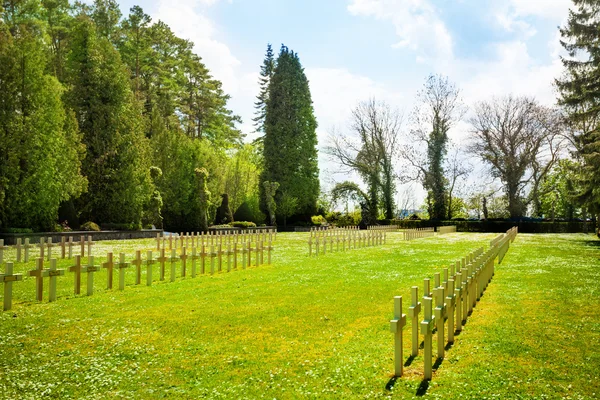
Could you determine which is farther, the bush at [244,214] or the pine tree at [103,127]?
the bush at [244,214]

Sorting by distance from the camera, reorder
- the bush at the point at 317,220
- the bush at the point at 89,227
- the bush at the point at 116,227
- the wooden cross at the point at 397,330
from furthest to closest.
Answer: the bush at the point at 317,220 < the bush at the point at 116,227 < the bush at the point at 89,227 < the wooden cross at the point at 397,330

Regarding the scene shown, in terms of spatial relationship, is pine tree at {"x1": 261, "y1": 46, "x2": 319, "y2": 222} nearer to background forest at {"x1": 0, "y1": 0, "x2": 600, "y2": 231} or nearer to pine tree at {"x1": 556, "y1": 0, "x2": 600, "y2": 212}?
background forest at {"x1": 0, "y1": 0, "x2": 600, "y2": 231}

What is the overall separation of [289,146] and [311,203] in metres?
6.41

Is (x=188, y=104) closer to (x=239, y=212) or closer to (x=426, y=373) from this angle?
(x=239, y=212)

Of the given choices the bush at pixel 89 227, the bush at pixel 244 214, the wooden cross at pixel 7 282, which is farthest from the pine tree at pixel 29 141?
the bush at pixel 244 214

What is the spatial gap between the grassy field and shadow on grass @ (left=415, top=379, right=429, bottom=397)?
28 millimetres

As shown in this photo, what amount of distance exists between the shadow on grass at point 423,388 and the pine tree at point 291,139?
1782 inches

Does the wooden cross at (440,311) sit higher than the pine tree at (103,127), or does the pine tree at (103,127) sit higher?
the pine tree at (103,127)

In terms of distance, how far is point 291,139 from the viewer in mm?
50938

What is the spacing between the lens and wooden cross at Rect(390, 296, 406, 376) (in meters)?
4.91

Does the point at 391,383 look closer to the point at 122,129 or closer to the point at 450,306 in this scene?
the point at 450,306

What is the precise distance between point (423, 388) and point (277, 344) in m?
2.12

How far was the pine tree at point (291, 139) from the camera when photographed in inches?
1994

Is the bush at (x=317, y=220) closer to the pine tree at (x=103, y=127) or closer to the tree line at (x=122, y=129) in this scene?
the tree line at (x=122, y=129)
